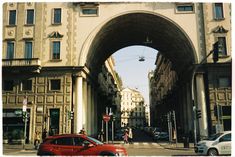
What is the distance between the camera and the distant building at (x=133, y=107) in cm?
15176

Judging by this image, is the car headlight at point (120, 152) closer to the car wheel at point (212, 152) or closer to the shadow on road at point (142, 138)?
the car wheel at point (212, 152)

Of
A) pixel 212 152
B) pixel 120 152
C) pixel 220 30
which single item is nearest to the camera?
pixel 120 152

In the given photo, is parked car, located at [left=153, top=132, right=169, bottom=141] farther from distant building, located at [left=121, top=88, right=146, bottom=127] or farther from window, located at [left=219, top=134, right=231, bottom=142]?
distant building, located at [left=121, top=88, right=146, bottom=127]

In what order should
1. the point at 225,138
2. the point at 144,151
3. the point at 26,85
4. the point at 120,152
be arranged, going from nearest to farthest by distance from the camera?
1. the point at 120,152
2. the point at 225,138
3. the point at 144,151
4. the point at 26,85

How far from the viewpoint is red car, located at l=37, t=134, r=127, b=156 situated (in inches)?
627

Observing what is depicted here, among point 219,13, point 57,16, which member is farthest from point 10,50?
point 219,13

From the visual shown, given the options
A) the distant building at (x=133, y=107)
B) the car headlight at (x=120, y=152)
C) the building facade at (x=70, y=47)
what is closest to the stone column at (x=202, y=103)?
the building facade at (x=70, y=47)

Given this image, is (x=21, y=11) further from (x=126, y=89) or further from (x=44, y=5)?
(x=126, y=89)

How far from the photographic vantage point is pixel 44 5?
3775cm

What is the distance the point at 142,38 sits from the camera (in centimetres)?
4647

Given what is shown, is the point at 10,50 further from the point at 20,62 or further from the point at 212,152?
the point at 212,152

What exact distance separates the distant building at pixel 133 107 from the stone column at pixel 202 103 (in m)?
113

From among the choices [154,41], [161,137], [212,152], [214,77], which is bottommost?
[161,137]

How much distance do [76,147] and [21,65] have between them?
70.2 ft
